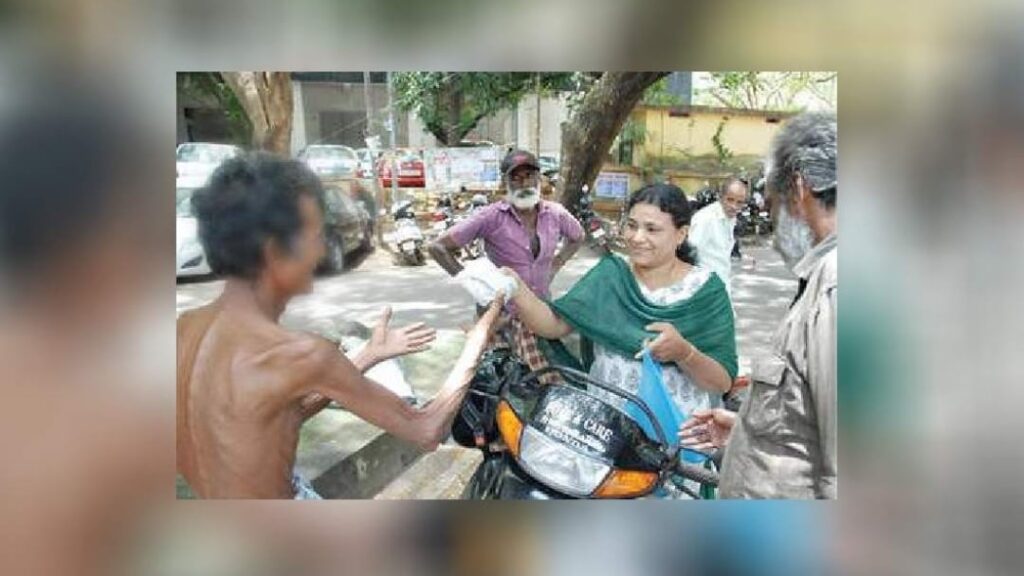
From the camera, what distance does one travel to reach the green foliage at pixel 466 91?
2385mm

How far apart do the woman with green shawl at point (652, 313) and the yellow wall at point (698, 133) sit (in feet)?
0.46

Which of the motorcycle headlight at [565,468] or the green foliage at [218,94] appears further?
the motorcycle headlight at [565,468]

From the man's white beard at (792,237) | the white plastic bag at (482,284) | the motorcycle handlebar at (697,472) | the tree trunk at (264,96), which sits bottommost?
the motorcycle handlebar at (697,472)

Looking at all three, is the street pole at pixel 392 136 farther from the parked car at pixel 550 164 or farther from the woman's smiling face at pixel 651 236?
the woman's smiling face at pixel 651 236

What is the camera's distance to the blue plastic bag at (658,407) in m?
2.48

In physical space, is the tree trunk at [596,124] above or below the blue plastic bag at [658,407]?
above

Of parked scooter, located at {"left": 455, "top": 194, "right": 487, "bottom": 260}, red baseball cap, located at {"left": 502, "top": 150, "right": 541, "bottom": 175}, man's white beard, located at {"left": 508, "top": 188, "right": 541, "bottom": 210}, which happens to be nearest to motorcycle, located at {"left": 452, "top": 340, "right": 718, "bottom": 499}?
parked scooter, located at {"left": 455, "top": 194, "right": 487, "bottom": 260}

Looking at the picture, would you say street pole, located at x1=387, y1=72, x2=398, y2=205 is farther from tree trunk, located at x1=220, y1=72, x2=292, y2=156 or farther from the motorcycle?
the motorcycle

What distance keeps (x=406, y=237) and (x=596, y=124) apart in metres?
0.61

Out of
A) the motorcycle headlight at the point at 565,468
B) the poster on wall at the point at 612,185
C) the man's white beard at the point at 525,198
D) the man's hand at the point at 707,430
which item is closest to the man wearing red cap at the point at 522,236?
the man's white beard at the point at 525,198
